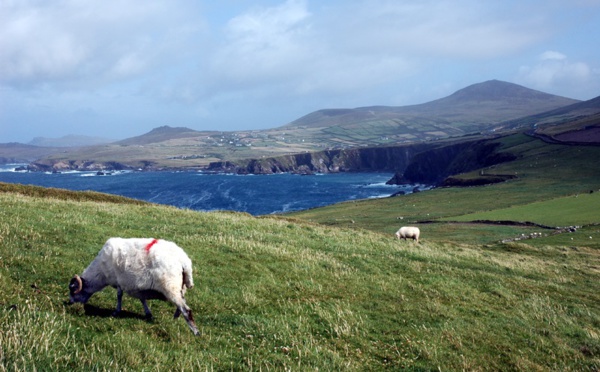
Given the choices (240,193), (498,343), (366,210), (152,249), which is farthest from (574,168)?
(152,249)

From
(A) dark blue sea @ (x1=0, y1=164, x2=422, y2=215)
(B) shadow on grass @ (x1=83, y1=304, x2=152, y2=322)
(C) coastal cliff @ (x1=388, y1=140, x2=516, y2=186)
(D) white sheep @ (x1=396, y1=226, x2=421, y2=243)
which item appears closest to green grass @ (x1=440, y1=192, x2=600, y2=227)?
(D) white sheep @ (x1=396, y1=226, x2=421, y2=243)

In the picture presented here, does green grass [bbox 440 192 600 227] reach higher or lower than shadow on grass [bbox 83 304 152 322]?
lower

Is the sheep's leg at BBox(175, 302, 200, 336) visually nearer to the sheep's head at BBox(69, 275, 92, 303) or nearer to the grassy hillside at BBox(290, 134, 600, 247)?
the sheep's head at BBox(69, 275, 92, 303)

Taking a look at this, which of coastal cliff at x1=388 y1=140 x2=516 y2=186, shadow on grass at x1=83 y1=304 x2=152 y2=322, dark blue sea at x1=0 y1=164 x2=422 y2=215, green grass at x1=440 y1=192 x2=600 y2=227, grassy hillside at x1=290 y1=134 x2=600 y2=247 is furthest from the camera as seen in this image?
coastal cliff at x1=388 y1=140 x2=516 y2=186

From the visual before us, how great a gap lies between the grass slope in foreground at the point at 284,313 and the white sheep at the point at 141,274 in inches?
20.7

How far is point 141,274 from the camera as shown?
11.4 meters

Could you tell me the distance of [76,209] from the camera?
27.6 meters

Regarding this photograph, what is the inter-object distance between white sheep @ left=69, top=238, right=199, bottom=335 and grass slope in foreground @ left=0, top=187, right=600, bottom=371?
0.53 m

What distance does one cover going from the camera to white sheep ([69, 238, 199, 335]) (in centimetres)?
1131

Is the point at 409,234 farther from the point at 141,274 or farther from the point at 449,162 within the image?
the point at 449,162

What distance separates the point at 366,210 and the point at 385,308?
79713mm

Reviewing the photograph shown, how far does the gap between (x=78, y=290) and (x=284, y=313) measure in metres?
5.76

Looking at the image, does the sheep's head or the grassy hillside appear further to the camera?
the grassy hillside

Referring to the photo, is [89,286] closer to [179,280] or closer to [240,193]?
[179,280]
